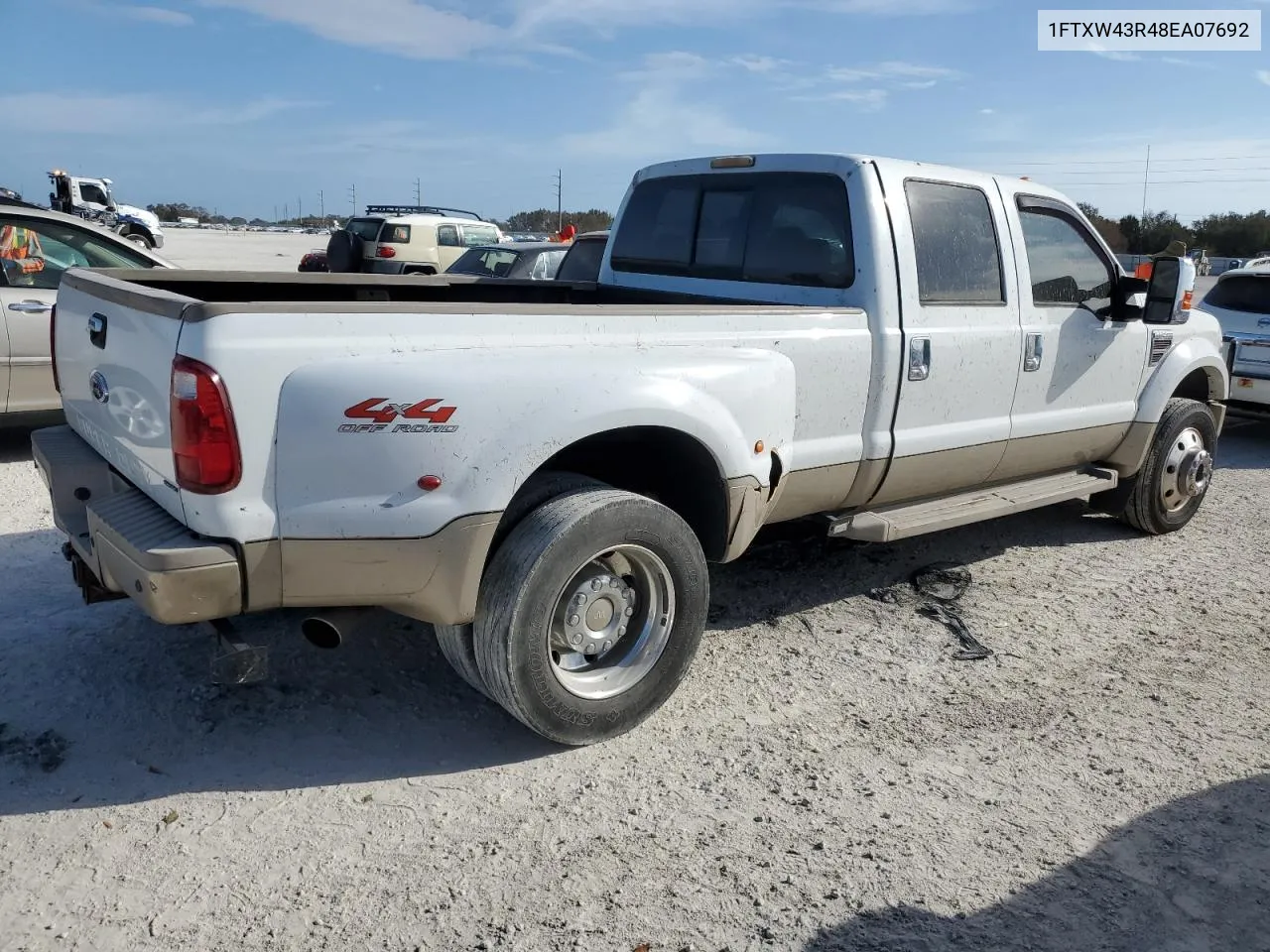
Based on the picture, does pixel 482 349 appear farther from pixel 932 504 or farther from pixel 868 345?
pixel 932 504

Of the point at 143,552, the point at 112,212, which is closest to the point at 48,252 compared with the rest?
the point at 143,552

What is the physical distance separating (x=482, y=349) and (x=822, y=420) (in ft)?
5.17

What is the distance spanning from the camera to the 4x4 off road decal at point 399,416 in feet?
9.25

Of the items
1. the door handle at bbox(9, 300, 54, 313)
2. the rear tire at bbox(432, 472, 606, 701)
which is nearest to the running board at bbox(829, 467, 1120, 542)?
the rear tire at bbox(432, 472, 606, 701)

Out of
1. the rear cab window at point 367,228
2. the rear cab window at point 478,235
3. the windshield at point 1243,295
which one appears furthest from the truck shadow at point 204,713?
the rear cab window at point 478,235

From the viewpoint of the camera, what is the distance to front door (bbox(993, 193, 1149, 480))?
499 centimetres

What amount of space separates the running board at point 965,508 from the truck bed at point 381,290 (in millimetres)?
1033

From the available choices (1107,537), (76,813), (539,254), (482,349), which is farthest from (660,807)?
(539,254)

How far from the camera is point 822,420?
410 centimetres

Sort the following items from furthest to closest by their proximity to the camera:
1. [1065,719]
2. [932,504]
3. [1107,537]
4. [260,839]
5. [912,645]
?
[1107,537], [932,504], [912,645], [1065,719], [260,839]

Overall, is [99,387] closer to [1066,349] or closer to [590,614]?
[590,614]

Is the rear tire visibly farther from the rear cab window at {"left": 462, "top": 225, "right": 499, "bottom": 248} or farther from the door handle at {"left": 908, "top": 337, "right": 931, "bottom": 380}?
the rear cab window at {"left": 462, "top": 225, "right": 499, "bottom": 248}

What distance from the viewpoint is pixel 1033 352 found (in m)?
4.94

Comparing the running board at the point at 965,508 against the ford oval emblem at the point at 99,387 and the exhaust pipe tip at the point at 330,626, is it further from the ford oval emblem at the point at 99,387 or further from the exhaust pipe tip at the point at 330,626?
the ford oval emblem at the point at 99,387
